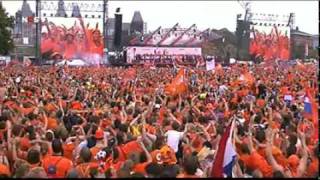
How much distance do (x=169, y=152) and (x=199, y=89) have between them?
37.0 feet

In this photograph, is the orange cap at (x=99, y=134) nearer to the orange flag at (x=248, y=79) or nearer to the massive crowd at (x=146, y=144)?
the massive crowd at (x=146, y=144)

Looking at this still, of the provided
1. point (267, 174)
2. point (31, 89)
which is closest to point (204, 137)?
point (267, 174)

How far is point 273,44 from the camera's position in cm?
5112

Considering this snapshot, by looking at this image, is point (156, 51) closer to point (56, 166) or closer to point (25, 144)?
point (25, 144)

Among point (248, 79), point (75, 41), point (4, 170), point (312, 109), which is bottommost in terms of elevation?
point (4, 170)

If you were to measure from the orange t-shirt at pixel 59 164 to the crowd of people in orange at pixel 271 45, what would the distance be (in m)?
43.7

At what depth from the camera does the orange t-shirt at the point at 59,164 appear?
6.40 meters

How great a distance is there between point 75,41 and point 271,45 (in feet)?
51.1

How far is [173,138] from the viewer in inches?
319

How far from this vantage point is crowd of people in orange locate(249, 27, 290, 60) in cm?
5000

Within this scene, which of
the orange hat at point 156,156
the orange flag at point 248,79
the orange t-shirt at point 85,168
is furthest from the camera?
the orange flag at point 248,79

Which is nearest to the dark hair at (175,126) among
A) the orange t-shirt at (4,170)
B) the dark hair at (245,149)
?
the dark hair at (245,149)

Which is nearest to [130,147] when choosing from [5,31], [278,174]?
[278,174]

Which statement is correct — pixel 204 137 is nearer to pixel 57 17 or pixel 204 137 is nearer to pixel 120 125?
pixel 120 125
